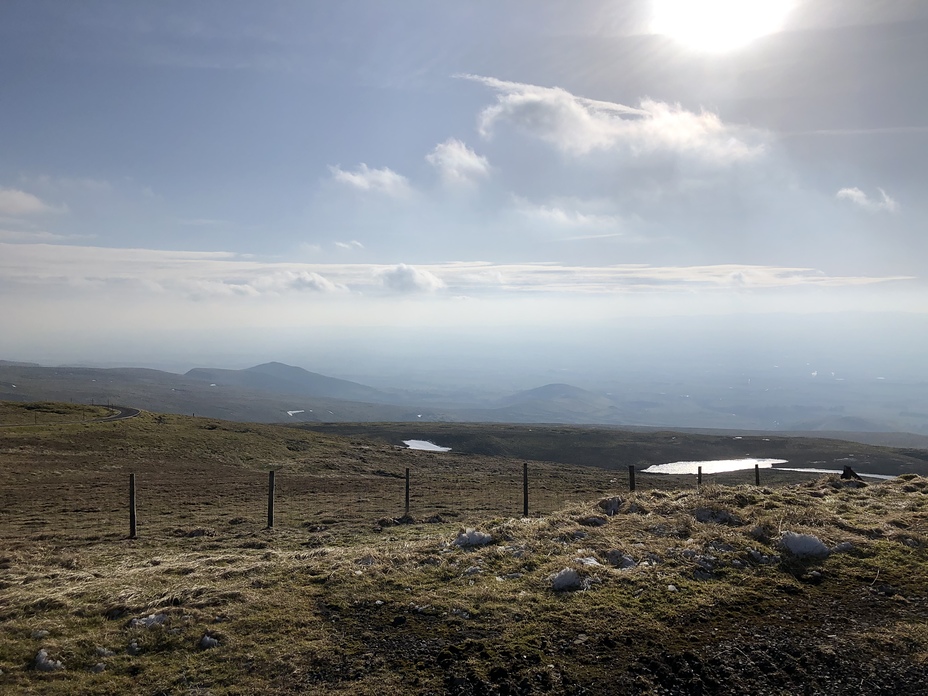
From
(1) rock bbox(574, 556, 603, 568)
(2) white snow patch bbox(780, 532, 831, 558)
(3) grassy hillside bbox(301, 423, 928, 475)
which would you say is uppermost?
(2) white snow patch bbox(780, 532, 831, 558)

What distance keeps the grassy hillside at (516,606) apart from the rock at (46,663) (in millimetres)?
27

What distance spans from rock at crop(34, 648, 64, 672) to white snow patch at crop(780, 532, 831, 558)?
14485mm

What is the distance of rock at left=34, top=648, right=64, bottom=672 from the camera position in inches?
333

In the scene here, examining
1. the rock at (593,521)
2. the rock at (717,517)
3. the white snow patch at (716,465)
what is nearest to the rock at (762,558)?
the rock at (717,517)

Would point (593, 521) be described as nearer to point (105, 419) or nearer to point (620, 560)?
point (620, 560)

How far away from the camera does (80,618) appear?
10.3m

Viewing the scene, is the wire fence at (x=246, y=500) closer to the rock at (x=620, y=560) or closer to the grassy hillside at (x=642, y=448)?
the rock at (x=620, y=560)

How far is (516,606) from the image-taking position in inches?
395

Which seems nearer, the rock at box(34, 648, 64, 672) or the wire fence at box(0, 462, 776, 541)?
the rock at box(34, 648, 64, 672)

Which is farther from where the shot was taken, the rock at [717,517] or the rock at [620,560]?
the rock at [717,517]

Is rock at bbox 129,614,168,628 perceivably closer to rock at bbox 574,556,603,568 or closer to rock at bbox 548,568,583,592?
rock at bbox 548,568,583,592

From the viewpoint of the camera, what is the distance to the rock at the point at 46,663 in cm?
847

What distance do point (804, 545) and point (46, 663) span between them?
15083mm

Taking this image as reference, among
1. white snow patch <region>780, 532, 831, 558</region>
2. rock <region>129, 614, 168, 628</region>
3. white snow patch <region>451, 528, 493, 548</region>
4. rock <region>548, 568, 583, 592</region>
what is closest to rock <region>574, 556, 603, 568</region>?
rock <region>548, 568, 583, 592</region>
